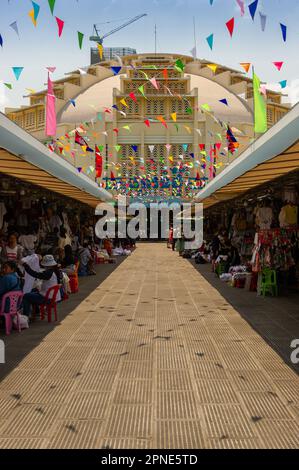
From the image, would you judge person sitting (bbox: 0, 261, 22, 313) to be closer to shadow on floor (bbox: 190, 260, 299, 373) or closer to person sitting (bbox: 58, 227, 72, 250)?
shadow on floor (bbox: 190, 260, 299, 373)

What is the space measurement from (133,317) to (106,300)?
7.16ft

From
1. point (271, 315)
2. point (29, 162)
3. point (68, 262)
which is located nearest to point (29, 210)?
point (68, 262)

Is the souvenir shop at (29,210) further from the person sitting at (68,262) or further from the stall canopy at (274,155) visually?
the stall canopy at (274,155)

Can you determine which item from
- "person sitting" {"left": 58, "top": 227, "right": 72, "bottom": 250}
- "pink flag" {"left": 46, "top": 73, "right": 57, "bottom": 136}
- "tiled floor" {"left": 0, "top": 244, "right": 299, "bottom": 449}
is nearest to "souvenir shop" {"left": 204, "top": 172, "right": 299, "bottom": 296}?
"tiled floor" {"left": 0, "top": 244, "right": 299, "bottom": 449}

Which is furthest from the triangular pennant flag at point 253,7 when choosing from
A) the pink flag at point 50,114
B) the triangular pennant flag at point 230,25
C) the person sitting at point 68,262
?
the pink flag at point 50,114

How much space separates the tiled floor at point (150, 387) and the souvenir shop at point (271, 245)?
2467mm

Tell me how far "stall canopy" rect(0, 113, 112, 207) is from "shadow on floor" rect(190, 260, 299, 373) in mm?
4073

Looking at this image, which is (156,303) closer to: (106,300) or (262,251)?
(106,300)

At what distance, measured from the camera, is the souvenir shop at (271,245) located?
11000 millimetres

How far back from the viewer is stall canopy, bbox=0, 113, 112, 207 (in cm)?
743

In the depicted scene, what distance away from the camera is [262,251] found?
11375mm

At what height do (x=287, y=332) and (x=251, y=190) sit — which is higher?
(x=251, y=190)

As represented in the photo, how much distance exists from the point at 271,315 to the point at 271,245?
2424 mm

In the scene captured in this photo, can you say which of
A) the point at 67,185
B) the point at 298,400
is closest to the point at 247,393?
the point at 298,400
